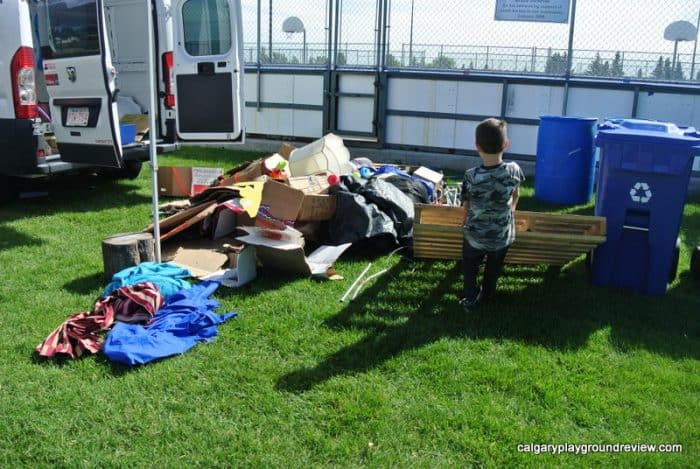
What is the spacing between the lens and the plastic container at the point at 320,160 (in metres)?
6.69

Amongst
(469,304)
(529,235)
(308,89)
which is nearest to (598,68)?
(308,89)

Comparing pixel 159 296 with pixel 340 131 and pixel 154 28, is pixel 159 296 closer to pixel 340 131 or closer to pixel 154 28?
pixel 154 28

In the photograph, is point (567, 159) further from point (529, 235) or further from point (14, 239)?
point (14, 239)

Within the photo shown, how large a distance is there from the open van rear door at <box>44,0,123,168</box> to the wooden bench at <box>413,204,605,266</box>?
10.7 feet

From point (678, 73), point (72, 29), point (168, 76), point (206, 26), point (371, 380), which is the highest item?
point (206, 26)

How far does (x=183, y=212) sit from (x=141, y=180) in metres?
3.46

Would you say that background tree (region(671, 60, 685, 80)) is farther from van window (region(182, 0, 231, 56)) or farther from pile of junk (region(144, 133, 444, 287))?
van window (region(182, 0, 231, 56))

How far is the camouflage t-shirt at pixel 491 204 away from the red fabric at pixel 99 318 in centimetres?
226

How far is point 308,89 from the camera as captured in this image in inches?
442

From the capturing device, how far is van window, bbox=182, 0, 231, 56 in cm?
693

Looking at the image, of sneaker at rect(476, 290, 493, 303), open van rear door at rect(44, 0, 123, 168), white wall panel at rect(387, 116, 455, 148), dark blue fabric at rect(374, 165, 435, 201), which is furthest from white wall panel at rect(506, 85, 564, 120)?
open van rear door at rect(44, 0, 123, 168)

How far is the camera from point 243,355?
3.67 metres

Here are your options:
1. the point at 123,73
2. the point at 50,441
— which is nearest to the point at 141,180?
the point at 123,73

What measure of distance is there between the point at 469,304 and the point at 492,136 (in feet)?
3.96
